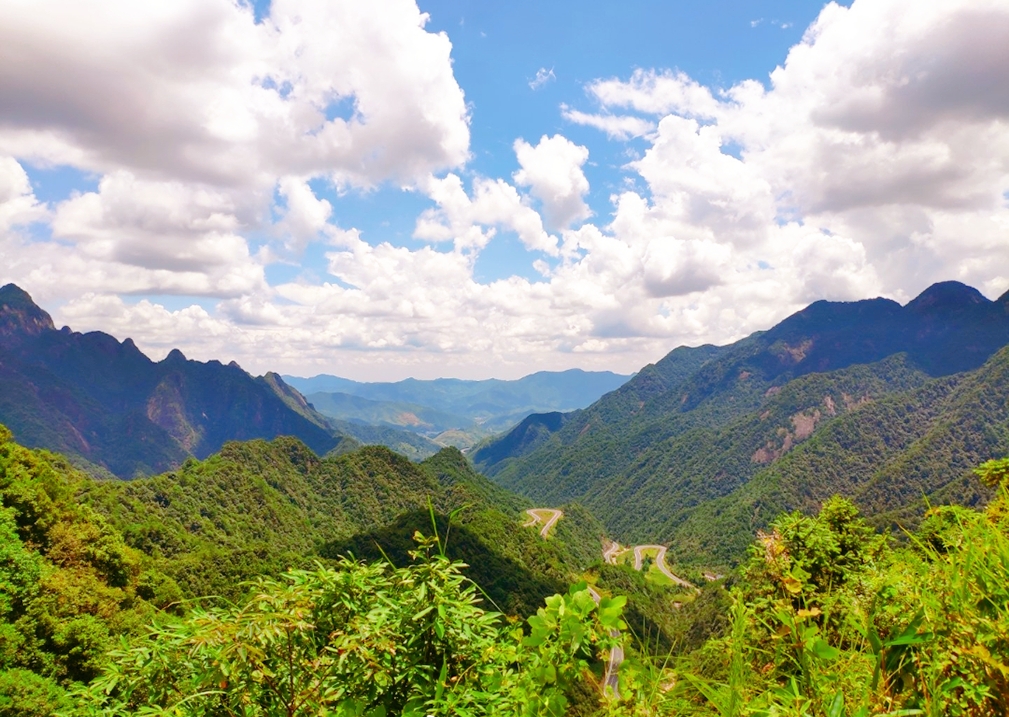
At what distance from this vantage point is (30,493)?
25.6 metres

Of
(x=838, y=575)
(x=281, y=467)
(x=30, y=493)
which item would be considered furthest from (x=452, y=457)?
(x=838, y=575)

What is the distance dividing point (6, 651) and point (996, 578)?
26155 millimetres

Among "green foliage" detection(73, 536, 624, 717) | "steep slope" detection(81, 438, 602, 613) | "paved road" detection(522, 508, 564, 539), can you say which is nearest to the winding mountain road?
"paved road" detection(522, 508, 564, 539)

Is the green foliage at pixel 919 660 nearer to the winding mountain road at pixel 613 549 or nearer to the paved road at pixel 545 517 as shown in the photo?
the winding mountain road at pixel 613 549

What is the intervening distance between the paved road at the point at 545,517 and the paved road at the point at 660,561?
30420mm

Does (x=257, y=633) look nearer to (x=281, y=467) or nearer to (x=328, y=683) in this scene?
(x=328, y=683)

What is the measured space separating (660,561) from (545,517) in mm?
42320

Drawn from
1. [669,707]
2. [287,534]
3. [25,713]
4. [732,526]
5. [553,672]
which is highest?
[553,672]

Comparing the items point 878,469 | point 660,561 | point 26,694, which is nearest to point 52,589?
point 26,694

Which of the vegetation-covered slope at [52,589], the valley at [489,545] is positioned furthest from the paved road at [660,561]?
the vegetation-covered slope at [52,589]

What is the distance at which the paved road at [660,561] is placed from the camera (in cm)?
14088

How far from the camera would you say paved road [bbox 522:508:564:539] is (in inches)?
6382

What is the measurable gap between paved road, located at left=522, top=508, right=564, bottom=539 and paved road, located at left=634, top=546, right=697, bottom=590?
30.4 meters

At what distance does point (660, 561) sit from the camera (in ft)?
543
